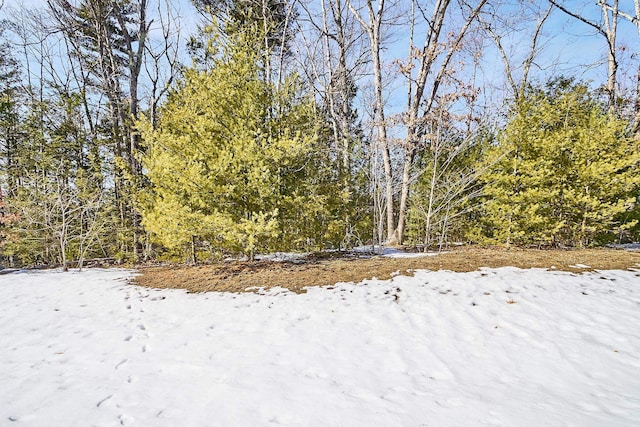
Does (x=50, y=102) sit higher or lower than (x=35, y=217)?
higher

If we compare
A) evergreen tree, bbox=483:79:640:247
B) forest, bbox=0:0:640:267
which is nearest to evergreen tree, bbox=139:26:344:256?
forest, bbox=0:0:640:267

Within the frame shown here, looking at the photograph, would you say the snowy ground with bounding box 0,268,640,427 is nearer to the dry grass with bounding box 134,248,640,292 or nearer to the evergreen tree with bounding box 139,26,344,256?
the dry grass with bounding box 134,248,640,292

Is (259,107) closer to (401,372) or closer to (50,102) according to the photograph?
(401,372)

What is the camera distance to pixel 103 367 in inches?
106

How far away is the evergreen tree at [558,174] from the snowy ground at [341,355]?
3518mm

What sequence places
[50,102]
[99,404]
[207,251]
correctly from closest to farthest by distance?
[99,404] → [207,251] → [50,102]

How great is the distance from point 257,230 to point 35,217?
6.75 metres

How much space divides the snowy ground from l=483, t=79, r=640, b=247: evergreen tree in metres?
3.52

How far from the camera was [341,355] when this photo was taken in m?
2.90

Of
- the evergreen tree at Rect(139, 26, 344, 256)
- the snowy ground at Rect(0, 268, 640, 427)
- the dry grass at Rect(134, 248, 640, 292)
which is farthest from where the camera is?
the evergreen tree at Rect(139, 26, 344, 256)

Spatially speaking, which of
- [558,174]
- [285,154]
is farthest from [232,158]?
[558,174]

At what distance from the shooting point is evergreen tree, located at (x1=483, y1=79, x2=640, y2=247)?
739cm

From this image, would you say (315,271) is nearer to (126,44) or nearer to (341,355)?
(341,355)

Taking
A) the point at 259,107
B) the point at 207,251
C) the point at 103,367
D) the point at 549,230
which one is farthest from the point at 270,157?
the point at 549,230
